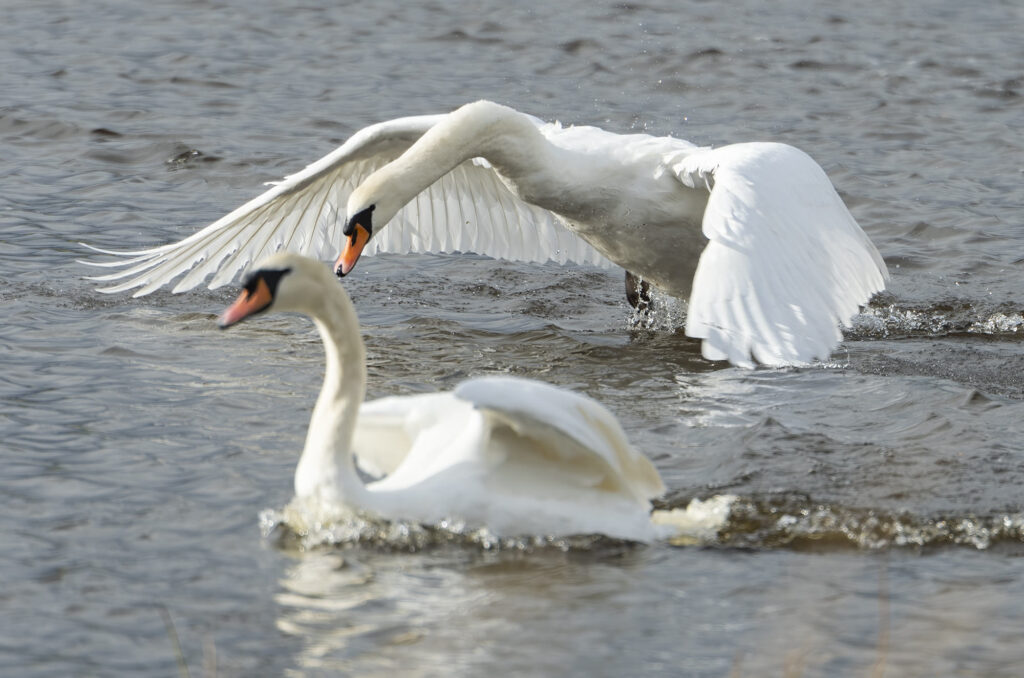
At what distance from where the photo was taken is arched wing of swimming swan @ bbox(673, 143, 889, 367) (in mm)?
5770

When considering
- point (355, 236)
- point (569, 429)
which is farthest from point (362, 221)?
point (569, 429)

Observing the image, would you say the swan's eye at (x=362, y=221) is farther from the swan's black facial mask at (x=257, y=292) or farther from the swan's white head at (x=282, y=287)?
the swan's black facial mask at (x=257, y=292)

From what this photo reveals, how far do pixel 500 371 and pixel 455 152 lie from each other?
1127 millimetres

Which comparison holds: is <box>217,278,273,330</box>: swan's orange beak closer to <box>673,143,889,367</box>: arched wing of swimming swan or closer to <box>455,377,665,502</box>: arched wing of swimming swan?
<box>455,377,665,502</box>: arched wing of swimming swan

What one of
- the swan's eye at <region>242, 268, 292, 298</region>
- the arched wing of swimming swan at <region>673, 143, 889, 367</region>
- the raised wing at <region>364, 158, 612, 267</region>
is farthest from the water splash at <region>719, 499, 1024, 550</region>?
the raised wing at <region>364, 158, 612, 267</region>

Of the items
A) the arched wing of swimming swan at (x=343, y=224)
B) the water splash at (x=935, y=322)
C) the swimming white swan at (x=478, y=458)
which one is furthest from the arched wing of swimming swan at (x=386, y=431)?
the water splash at (x=935, y=322)

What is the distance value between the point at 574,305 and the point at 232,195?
3.05 meters

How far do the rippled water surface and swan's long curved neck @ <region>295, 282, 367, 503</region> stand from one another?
0.76 feet

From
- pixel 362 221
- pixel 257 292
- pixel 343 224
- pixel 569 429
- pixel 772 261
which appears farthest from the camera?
pixel 343 224

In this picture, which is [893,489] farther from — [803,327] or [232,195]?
[232,195]

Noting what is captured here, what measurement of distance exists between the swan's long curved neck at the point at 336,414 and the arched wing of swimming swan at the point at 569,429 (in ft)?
1.51

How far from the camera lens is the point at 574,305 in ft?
31.6

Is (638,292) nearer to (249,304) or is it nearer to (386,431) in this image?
(386,431)

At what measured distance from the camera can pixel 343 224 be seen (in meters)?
9.44
